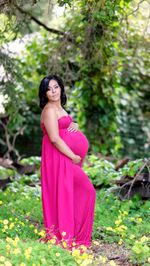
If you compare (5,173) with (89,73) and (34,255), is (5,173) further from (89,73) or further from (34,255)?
(34,255)

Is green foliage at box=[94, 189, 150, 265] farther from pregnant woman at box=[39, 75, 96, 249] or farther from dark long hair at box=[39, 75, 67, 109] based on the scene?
dark long hair at box=[39, 75, 67, 109]

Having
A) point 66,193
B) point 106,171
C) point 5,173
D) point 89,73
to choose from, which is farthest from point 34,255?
point 89,73

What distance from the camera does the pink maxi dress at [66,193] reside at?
605 cm

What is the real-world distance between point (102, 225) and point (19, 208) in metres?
1.37

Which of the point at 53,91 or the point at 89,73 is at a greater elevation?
the point at 89,73

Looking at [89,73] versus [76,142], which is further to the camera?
[89,73]

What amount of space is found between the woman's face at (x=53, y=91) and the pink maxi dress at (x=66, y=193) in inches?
8.7

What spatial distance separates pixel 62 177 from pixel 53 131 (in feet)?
1.62

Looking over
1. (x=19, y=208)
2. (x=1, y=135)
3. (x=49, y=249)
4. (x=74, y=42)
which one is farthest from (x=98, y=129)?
(x=49, y=249)

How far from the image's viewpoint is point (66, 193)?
607cm

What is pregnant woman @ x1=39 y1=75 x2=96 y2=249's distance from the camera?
19.8ft

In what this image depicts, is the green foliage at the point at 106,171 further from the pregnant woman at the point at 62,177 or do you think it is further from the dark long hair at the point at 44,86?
the dark long hair at the point at 44,86

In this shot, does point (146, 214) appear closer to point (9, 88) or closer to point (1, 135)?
point (9, 88)

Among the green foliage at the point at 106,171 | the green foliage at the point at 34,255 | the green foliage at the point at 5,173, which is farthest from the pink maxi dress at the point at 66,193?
the green foliage at the point at 5,173
